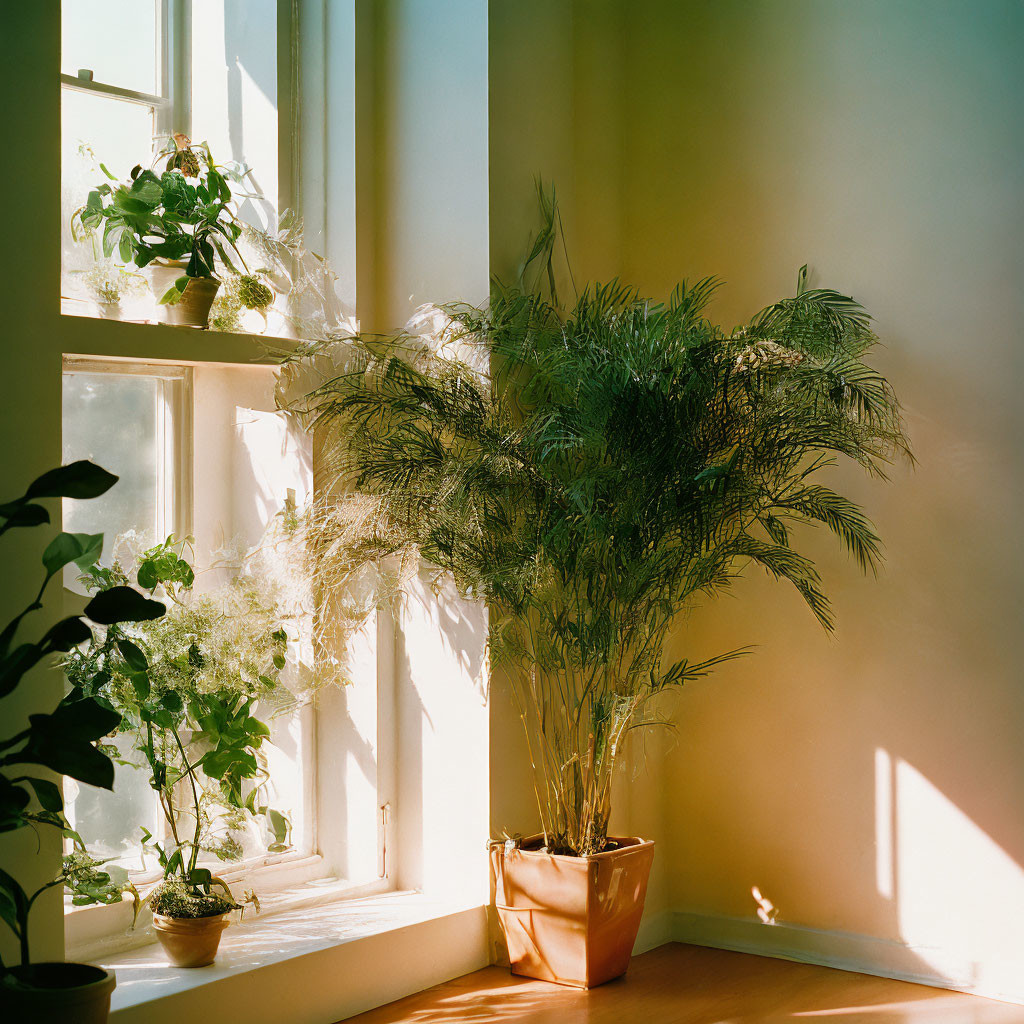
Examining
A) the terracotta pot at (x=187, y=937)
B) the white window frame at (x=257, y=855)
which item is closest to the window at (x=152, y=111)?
the white window frame at (x=257, y=855)

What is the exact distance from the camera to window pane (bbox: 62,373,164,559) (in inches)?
125

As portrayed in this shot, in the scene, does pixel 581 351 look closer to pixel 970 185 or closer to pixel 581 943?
pixel 970 185

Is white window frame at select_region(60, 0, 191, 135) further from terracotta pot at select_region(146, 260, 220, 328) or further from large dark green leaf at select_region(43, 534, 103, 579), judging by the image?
large dark green leaf at select_region(43, 534, 103, 579)

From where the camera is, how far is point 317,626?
3.52m

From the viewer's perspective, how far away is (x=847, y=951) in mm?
3611

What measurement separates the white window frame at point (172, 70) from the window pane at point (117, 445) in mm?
742

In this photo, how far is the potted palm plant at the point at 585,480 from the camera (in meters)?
3.06

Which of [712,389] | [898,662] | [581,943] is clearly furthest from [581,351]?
[581,943]

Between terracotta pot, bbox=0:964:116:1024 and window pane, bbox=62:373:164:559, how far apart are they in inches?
46.9

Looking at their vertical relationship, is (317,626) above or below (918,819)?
above

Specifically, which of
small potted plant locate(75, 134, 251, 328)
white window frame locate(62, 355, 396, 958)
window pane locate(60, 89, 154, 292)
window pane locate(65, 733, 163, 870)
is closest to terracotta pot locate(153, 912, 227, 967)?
white window frame locate(62, 355, 396, 958)

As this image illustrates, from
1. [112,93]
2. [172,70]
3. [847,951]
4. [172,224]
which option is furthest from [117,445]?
[847,951]

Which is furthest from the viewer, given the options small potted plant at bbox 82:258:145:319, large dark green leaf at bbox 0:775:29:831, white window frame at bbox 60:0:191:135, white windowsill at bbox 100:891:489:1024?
white window frame at bbox 60:0:191:135

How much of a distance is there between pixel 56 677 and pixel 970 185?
2722 mm
